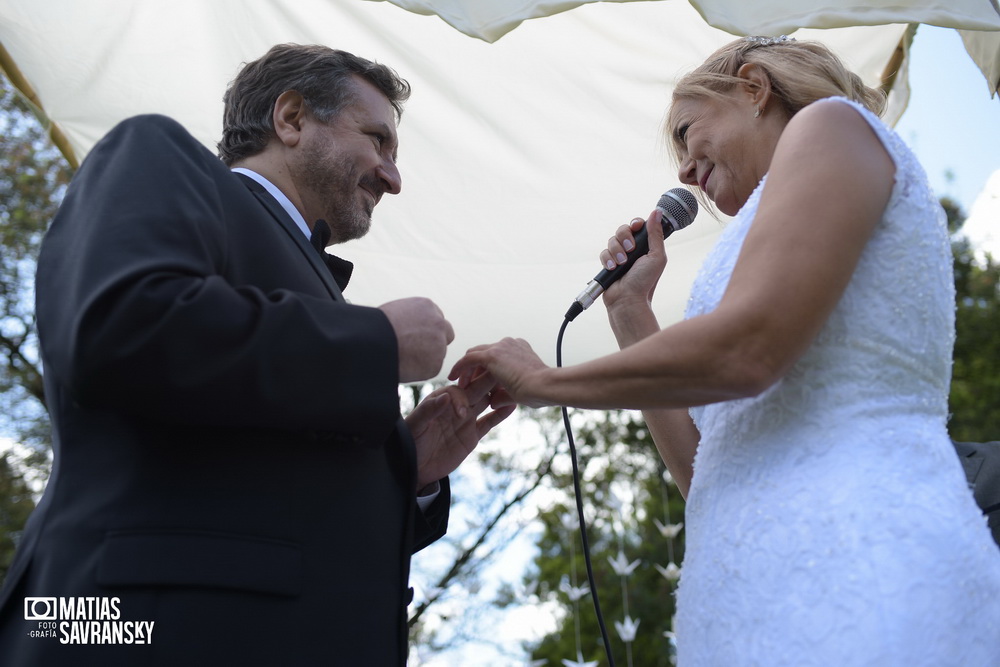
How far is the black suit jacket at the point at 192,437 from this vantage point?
5.23 ft

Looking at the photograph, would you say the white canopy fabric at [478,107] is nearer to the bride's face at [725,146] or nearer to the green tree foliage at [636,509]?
the bride's face at [725,146]

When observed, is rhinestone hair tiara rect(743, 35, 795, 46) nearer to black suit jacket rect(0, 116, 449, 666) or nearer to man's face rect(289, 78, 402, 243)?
man's face rect(289, 78, 402, 243)

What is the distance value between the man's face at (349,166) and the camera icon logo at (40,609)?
4.05 feet

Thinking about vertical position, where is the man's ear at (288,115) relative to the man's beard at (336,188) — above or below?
above

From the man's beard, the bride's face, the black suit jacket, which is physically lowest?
the black suit jacket

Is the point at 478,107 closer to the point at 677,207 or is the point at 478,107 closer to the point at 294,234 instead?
the point at 677,207

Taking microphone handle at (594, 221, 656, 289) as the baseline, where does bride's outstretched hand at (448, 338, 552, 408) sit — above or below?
below

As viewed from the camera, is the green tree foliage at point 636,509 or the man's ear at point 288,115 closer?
the man's ear at point 288,115

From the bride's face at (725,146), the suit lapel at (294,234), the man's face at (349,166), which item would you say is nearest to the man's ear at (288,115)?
the man's face at (349,166)

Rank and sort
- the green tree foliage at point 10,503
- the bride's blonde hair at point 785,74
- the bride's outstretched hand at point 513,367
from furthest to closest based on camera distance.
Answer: the green tree foliage at point 10,503, the bride's blonde hair at point 785,74, the bride's outstretched hand at point 513,367

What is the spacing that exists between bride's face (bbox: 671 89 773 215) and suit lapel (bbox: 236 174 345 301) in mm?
1006

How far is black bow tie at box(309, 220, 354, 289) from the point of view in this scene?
2361 millimetres

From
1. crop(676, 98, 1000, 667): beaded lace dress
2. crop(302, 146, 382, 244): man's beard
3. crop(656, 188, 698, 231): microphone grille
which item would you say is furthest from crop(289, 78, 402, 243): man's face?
crop(676, 98, 1000, 667): beaded lace dress

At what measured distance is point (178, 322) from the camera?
1.59 metres
